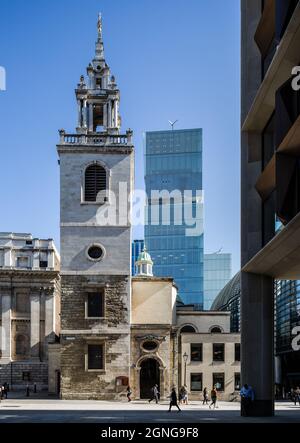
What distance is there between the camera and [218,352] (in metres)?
55.4

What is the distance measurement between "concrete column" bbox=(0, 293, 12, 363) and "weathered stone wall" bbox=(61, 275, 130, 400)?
100 feet

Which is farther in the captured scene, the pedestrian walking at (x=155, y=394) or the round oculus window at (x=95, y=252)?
the round oculus window at (x=95, y=252)

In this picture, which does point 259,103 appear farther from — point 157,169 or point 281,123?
point 157,169

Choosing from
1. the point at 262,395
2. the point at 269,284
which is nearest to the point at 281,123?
the point at 269,284

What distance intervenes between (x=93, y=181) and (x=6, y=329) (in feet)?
110

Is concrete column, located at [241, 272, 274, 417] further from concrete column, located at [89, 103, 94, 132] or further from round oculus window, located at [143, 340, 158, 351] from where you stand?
concrete column, located at [89, 103, 94, 132]

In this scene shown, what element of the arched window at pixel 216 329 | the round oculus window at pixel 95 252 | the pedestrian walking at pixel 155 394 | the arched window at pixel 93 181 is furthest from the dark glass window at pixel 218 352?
the arched window at pixel 93 181

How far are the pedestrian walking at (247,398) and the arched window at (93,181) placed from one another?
2419cm

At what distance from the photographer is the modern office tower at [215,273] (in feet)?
598

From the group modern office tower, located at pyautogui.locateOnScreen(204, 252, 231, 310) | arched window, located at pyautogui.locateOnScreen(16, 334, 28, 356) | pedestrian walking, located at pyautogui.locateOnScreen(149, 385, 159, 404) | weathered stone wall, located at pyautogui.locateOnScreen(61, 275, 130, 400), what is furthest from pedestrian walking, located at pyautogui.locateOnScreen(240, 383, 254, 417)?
modern office tower, located at pyautogui.locateOnScreen(204, 252, 231, 310)

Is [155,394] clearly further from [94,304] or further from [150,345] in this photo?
[94,304]

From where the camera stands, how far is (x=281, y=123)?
24.5 metres

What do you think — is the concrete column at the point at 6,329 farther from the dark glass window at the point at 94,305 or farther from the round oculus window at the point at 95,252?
the round oculus window at the point at 95,252

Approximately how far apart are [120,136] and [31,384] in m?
34.1
